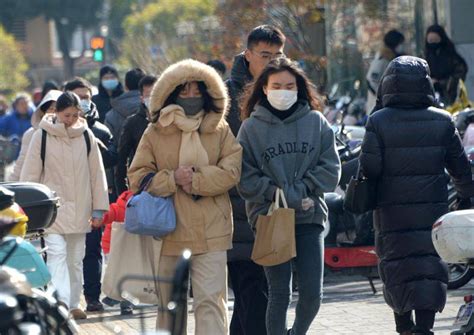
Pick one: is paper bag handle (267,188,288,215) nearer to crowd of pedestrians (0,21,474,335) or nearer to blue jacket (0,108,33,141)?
crowd of pedestrians (0,21,474,335)

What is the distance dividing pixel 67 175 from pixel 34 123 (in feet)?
5.36

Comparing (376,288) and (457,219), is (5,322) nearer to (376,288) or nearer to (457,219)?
(457,219)

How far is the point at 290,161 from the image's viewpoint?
316 inches

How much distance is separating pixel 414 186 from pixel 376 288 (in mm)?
4052

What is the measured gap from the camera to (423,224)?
8.27 metres

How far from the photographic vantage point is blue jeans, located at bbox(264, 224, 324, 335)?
26.0 ft

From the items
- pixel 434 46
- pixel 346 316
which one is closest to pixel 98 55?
pixel 434 46

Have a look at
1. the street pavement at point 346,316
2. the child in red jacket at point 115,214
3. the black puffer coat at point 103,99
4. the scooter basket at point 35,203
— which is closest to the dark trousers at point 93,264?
the street pavement at point 346,316

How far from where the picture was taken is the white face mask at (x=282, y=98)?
803cm

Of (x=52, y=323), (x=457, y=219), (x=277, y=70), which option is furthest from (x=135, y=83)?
(x=52, y=323)

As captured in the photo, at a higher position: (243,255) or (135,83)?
(135,83)

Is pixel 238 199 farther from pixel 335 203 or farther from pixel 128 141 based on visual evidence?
pixel 335 203

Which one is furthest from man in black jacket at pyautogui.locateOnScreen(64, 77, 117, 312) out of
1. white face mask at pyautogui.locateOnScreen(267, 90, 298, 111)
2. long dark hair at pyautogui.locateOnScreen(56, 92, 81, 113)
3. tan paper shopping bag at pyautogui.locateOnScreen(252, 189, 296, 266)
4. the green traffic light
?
the green traffic light

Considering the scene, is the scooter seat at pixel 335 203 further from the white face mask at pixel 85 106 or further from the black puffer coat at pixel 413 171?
the black puffer coat at pixel 413 171
